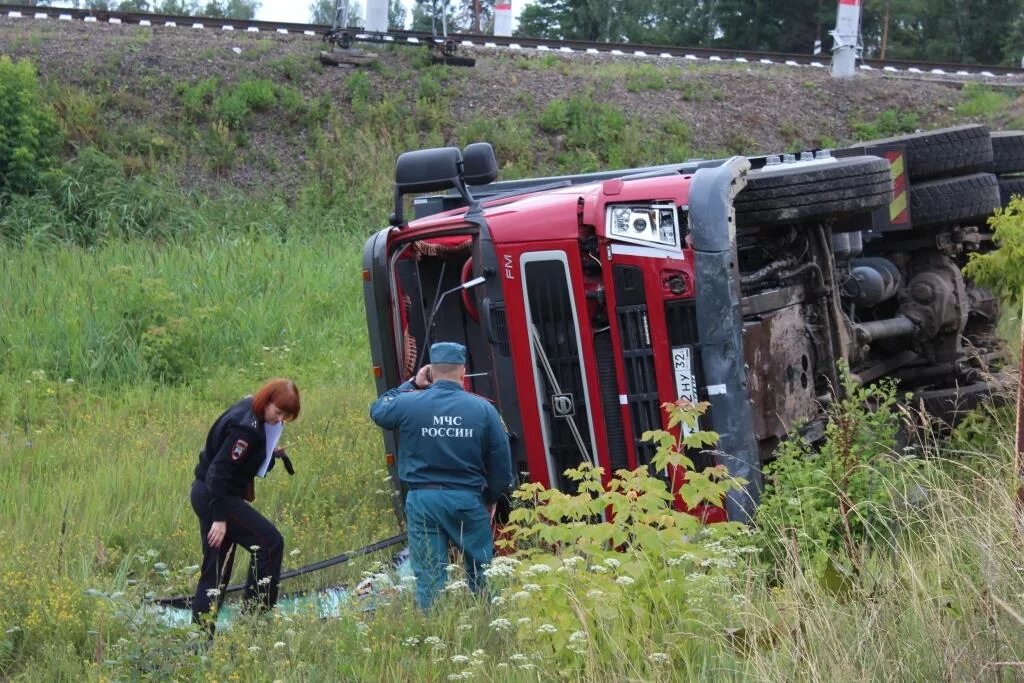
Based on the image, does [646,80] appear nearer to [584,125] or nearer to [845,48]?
[584,125]

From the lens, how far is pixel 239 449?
639 cm

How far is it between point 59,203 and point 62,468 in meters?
8.06

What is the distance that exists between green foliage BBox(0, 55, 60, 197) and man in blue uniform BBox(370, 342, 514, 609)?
11950 mm

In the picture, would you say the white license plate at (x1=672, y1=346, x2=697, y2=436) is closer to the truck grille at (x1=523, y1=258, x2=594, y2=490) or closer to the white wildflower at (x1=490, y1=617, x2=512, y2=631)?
the truck grille at (x1=523, y1=258, x2=594, y2=490)

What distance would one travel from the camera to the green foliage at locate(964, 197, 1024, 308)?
284 inches

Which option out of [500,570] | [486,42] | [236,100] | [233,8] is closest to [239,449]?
[500,570]

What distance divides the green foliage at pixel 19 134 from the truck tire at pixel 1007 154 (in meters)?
12.0

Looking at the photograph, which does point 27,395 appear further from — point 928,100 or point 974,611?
point 928,100

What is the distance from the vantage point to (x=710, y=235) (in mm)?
6277

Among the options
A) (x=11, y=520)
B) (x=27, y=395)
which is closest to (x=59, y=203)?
(x=27, y=395)

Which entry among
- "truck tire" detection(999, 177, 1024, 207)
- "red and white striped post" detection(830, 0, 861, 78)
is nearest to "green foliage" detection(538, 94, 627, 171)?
"red and white striped post" detection(830, 0, 861, 78)

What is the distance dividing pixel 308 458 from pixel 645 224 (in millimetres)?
4145

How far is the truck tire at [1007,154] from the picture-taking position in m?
10.2

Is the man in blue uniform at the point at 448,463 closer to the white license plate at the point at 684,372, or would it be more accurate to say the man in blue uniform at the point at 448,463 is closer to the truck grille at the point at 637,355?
the truck grille at the point at 637,355
